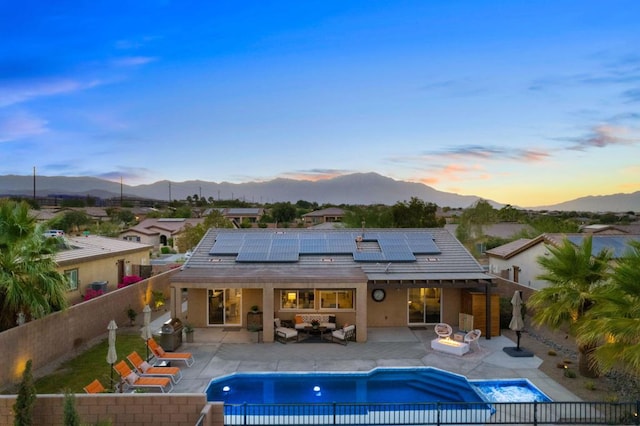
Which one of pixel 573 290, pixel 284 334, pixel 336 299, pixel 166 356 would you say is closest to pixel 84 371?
pixel 166 356

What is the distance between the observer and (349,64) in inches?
1195

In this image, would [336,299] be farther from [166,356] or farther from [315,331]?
[166,356]

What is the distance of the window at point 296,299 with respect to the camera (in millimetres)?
19953

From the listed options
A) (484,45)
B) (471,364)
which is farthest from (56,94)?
(471,364)

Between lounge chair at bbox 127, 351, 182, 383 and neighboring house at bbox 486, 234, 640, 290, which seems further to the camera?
neighboring house at bbox 486, 234, 640, 290

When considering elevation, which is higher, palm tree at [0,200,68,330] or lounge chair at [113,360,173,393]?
palm tree at [0,200,68,330]

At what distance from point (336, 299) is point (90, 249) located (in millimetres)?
15346

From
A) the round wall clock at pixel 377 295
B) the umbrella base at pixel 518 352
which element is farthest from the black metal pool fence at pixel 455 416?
the round wall clock at pixel 377 295

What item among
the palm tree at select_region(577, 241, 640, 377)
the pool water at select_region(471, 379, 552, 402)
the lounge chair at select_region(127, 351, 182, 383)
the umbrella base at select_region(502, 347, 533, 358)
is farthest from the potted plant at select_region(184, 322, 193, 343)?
the palm tree at select_region(577, 241, 640, 377)

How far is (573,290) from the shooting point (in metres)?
→ 13.2

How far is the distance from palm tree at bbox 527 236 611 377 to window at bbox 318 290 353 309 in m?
8.79

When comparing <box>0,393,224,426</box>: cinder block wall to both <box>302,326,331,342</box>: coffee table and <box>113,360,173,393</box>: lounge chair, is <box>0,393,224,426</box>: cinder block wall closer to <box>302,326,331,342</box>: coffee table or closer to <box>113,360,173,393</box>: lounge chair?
<box>113,360,173,393</box>: lounge chair

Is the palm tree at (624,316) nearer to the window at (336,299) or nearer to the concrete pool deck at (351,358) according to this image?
the concrete pool deck at (351,358)

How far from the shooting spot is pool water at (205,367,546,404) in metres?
12.6
